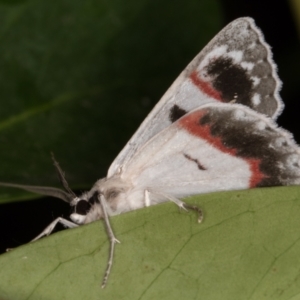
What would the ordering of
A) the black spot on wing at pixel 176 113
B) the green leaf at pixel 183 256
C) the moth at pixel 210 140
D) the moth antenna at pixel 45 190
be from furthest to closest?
the black spot on wing at pixel 176 113
the moth at pixel 210 140
the moth antenna at pixel 45 190
the green leaf at pixel 183 256

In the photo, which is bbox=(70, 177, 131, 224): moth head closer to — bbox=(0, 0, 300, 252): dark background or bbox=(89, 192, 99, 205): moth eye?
bbox=(89, 192, 99, 205): moth eye

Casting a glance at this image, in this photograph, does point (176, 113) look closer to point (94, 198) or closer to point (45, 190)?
point (94, 198)

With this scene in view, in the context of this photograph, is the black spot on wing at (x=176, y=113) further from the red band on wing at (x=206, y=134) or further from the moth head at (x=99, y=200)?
the moth head at (x=99, y=200)

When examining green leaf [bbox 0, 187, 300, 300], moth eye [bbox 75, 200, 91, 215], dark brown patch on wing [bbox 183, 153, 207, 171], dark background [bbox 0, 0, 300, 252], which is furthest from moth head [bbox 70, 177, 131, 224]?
dark background [bbox 0, 0, 300, 252]

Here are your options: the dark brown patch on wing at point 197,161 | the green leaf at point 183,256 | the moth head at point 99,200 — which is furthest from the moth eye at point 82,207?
the green leaf at point 183,256

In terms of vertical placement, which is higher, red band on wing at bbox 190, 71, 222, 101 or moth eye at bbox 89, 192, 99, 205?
red band on wing at bbox 190, 71, 222, 101

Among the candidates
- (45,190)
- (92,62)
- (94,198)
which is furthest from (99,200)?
(92,62)
